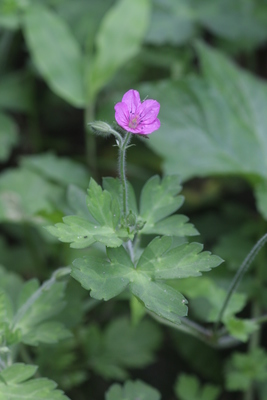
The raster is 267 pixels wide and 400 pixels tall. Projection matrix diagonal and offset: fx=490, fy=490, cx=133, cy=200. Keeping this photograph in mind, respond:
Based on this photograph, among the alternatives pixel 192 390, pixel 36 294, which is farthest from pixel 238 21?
pixel 36 294

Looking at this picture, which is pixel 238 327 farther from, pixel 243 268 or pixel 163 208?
pixel 163 208

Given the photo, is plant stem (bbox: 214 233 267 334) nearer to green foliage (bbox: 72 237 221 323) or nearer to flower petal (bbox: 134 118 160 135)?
green foliage (bbox: 72 237 221 323)

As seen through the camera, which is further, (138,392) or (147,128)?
(138,392)

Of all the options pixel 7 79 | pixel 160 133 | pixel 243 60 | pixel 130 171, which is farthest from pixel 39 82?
pixel 243 60

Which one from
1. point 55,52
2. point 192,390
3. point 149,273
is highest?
point 55,52

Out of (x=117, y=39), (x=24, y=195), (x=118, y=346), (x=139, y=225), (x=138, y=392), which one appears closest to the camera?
(x=139, y=225)

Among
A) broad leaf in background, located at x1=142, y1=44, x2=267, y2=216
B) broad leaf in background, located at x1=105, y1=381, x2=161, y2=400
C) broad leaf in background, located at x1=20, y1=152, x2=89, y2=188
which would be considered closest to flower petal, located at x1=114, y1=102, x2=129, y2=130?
broad leaf in background, located at x1=105, y1=381, x2=161, y2=400
